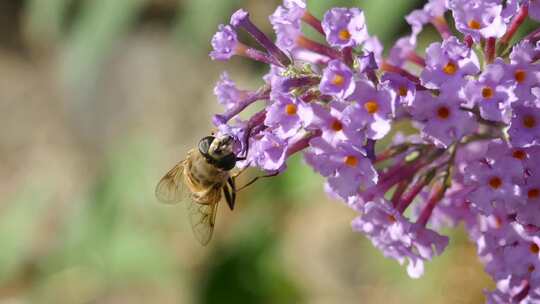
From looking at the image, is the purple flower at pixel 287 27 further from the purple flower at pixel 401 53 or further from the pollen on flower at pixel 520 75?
the pollen on flower at pixel 520 75

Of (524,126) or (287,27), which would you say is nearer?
(524,126)

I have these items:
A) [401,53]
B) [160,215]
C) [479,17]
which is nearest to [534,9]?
[479,17]

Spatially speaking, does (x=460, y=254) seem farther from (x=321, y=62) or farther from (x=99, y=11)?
(x=321, y=62)

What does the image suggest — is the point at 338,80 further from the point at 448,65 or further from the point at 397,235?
the point at 397,235

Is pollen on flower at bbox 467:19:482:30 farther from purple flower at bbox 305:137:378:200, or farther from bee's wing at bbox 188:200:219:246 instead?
bee's wing at bbox 188:200:219:246

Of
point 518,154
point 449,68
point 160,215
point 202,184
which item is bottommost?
point 160,215

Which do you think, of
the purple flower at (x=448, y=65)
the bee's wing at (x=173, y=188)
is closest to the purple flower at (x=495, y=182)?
the purple flower at (x=448, y=65)

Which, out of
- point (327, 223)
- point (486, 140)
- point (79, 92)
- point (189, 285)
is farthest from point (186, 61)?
point (486, 140)
